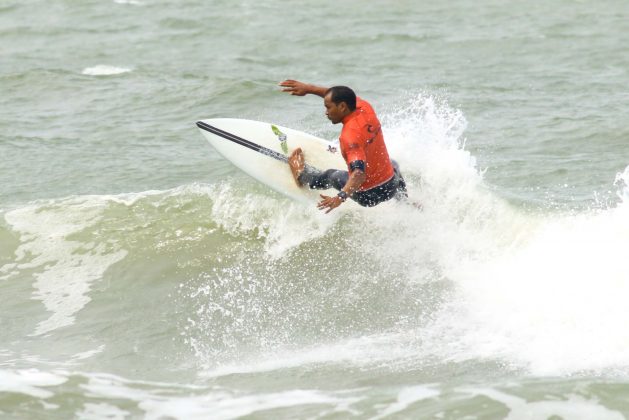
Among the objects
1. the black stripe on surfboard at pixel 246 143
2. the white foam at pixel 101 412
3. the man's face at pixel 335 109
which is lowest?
the white foam at pixel 101 412

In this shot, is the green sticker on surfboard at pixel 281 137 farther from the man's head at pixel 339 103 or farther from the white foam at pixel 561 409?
the white foam at pixel 561 409

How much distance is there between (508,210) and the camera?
1066 centimetres

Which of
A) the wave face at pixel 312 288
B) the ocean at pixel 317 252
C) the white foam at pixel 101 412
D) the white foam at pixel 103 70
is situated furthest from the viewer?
the white foam at pixel 103 70

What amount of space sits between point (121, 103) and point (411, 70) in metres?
5.03

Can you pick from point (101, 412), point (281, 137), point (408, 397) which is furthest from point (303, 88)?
point (101, 412)

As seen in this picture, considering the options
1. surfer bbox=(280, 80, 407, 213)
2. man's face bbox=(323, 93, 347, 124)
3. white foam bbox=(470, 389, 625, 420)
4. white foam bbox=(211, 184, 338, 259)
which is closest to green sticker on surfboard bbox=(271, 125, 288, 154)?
surfer bbox=(280, 80, 407, 213)

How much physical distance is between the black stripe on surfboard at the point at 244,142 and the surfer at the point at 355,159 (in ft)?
1.27

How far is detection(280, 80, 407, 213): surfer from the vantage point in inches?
345

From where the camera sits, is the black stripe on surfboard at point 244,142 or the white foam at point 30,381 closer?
the white foam at point 30,381

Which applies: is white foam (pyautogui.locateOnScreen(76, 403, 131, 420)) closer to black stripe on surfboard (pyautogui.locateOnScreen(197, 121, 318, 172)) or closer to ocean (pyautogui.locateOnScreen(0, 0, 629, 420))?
ocean (pyautogui.locateOnScreen(0, 0, 629, 420))

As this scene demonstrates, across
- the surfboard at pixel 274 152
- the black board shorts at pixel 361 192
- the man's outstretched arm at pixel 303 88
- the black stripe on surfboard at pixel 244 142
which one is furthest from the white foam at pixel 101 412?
the black stripe on surfboard at pixel 244 142

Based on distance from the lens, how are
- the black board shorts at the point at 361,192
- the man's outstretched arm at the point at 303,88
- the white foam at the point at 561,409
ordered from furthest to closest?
the black board shorts at the point at 361,192
the man's outstretched arm at the point at 303,88
the white foam at the point at 561,409

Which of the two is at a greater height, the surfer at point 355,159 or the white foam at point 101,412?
the surfer at point 355,159

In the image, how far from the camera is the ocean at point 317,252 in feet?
23.4
